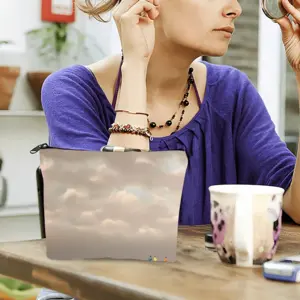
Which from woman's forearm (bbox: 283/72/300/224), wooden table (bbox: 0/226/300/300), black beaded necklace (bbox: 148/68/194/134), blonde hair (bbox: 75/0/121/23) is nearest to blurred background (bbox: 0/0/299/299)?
blonde hair (bbox: 75/0/121/23)

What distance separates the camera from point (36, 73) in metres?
3.58

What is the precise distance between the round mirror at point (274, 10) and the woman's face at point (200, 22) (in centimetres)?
6

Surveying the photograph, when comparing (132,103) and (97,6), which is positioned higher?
(97,6)

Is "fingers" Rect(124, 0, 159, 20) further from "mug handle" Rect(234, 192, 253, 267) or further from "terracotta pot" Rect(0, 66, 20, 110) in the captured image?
"terracotta pot" Rect(0, 66, 20, 110)

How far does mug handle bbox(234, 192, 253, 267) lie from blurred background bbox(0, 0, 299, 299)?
264 centimetres

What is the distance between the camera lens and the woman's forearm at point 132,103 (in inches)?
56.0

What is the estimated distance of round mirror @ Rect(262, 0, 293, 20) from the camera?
153cm

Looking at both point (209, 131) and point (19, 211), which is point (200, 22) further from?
point (19, 211)

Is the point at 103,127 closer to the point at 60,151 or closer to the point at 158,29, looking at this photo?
the point at 158,29

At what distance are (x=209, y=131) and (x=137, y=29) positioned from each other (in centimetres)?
33

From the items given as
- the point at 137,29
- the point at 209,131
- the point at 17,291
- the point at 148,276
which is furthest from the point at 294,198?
the point at 17,291

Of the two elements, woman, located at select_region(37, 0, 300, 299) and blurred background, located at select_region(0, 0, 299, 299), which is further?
blurred background, located at select_region(0, 0, 299, 299)

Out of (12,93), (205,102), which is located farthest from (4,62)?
(205,102)

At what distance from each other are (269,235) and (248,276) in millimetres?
92
